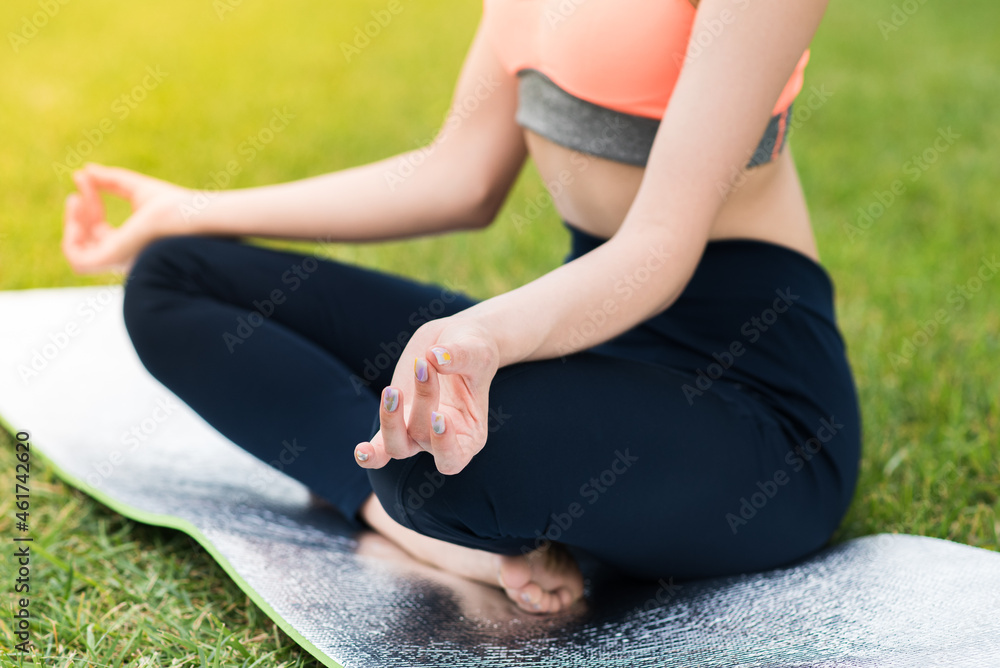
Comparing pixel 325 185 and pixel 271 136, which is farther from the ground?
pixel 325 185

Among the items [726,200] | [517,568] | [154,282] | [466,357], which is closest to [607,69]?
[726,200]

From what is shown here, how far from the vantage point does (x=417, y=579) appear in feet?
3.70

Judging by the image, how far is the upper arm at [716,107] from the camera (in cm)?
90

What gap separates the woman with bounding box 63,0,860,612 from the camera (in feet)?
2.93

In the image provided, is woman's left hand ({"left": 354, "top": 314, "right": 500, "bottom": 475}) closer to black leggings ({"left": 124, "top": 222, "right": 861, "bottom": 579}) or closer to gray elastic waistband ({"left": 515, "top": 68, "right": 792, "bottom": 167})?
black leggings ({"left": 124, "top": 222, "right": 861, "bottom": 579})

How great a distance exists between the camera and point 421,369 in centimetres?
74

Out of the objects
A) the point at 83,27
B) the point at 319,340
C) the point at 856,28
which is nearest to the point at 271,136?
the point at 83,27

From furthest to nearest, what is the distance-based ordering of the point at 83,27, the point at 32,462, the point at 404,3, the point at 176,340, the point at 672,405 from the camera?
the point at 404,3 → the point at 83,27 → the point at 32,462 → the point at 176,340 → the point at 672,405

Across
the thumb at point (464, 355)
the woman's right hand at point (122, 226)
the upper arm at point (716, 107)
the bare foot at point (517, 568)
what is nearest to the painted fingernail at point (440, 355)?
the thumb at point (464, 355)

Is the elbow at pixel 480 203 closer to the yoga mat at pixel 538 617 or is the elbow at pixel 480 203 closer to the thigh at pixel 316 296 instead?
the thigh at pixel 316 296

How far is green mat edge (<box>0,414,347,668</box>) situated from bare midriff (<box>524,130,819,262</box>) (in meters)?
0.58

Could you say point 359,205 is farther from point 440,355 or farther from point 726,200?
point 440,355

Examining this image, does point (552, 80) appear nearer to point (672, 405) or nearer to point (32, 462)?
point (672, 405)

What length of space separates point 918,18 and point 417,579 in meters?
5.89
